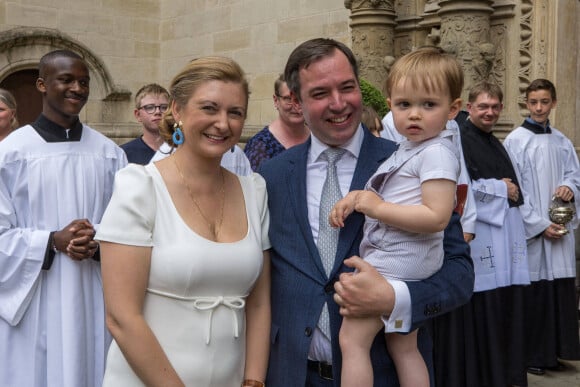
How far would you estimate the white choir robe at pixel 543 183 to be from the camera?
599cm

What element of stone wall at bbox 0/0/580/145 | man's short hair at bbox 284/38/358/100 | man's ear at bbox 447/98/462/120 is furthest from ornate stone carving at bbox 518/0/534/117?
man's short hair at bbox 284/38/358/100

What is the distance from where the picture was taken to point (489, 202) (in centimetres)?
527

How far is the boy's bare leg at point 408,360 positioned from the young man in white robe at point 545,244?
3.73 metres

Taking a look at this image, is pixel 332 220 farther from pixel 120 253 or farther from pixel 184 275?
pixel 120 253

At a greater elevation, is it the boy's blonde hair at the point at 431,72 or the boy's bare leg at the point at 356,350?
the boy's blonde hair at the point at 431,72

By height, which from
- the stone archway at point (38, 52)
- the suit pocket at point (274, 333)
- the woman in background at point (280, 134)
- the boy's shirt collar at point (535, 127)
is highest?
the stone archway at point (38, 52)

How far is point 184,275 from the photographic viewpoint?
7.22 feet

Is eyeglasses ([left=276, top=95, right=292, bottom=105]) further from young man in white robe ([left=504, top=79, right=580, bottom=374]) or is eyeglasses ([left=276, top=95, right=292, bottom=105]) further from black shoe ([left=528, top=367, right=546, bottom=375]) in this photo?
black shoe ([left=528, top=367, right=546, bottom=375])

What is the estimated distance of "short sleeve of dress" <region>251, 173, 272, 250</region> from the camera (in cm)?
246

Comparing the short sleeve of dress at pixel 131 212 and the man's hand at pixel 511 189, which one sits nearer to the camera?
the short sleeve of dress at pixel 131 212

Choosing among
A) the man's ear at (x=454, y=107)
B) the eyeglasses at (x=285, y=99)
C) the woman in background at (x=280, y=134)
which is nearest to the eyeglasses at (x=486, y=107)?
the woman in background at (x=280, y=134)

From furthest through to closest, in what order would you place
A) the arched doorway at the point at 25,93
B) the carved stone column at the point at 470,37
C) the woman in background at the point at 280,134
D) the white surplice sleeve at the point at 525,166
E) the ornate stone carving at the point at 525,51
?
the arched doorway at the point at 25,93 < the ornate stone carving at the point at 525,51 < the carved stone column at the point at 470,37 < the white surplice sleeve at the point at 525,166 < the woman in background at the point at 280,134

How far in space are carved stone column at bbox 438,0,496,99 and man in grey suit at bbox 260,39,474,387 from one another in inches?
179

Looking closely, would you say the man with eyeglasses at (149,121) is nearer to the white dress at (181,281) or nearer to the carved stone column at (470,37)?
the carved stone column at (470,37)
